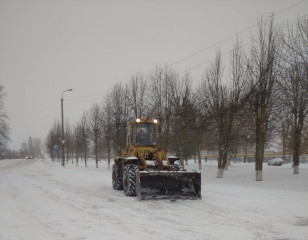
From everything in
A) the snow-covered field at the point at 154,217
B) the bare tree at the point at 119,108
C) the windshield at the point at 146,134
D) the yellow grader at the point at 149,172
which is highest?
the bare tree at the point at 119,108

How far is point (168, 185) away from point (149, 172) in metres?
0.80

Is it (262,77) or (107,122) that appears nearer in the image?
(262,77)

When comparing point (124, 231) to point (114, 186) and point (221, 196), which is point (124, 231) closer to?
point (221, 196)

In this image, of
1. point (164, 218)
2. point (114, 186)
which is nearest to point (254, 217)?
point (164, 218)

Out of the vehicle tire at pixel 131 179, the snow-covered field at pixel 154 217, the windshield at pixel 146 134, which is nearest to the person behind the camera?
the snow-covered field at pixel 154 217

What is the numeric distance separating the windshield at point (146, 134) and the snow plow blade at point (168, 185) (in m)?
2.52

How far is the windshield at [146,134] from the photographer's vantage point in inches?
570

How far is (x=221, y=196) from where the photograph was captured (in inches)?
505

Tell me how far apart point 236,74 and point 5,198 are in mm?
14158

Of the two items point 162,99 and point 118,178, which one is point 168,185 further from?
point 162,99

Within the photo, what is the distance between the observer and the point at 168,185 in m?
12.2

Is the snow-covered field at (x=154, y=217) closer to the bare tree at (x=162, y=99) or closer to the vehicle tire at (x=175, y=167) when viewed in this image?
the vehicle tire at (x=175, y=167)

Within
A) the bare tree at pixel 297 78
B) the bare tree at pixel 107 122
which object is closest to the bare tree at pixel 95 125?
the bare tree at pixel 107 122

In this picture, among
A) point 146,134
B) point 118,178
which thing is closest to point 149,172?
point 146,134
